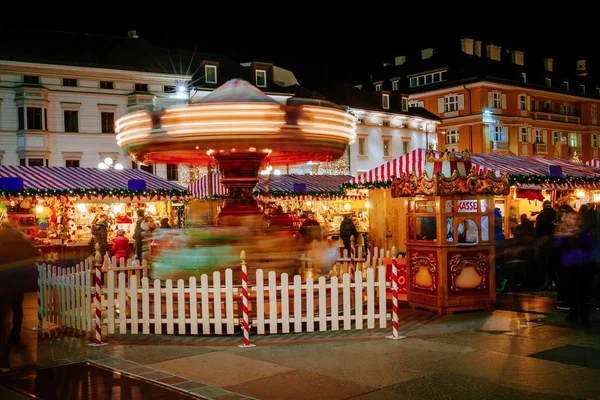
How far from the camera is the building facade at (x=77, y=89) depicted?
3625 cm

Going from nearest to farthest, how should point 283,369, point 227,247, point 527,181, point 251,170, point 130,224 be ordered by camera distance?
point 283,369 → point 227,247 → point 251,170 → point 527,181 → point 130,224

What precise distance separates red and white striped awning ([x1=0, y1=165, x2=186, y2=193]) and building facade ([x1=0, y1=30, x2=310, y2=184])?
999 cm

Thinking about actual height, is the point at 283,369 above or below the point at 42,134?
below

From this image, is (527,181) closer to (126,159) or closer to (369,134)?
(126,159)

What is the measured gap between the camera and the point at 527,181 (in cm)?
1869

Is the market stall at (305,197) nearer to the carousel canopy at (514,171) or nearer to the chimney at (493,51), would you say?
the carousel canopy at (514,171)

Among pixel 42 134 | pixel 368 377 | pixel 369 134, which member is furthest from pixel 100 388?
pixel 369 134

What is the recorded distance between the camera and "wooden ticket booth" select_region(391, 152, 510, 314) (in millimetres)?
11125

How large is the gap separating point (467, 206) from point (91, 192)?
15888 mm

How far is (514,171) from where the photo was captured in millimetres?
18969

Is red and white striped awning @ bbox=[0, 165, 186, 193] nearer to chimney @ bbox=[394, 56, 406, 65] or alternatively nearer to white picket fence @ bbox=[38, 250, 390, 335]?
white picket fence @ bbox=[38, 250, 390, 335]

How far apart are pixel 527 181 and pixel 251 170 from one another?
946 centimetres

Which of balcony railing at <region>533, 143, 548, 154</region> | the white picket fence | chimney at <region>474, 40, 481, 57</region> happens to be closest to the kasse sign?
the white picket fence

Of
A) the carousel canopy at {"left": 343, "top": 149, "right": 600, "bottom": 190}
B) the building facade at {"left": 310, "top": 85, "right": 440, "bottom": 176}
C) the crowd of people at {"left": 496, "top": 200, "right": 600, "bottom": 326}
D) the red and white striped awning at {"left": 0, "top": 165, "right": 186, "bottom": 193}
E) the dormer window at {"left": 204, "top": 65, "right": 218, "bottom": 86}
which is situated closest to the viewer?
the crowd of people at {"left": 496, "top": 200, "right": 600, "bottom": 326}
